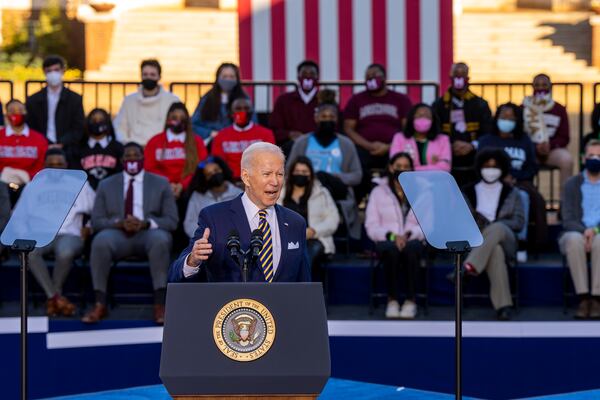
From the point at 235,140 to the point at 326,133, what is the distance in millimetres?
807

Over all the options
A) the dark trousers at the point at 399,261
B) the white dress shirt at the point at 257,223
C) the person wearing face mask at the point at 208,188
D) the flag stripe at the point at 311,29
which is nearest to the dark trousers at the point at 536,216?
the dark trousers at the point at 399,261

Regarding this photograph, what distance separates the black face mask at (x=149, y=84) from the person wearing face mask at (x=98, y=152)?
66 centimetres

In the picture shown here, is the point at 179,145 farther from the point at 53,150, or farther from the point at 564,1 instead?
the point at 564,1

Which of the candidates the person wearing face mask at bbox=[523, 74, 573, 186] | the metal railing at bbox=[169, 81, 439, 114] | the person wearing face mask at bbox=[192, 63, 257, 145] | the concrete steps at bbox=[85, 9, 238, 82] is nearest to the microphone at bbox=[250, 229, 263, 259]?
A: the person wearing face mask at bbox=[192, 63, 257, 145]

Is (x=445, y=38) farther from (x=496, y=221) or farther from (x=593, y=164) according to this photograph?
(x=496, y=221)

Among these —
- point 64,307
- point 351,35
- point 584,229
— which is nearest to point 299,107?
point 351,35

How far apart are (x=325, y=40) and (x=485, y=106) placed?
1.90 meters

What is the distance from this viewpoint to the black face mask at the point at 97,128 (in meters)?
11.7

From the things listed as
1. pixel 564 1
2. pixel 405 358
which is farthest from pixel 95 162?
pixel 564 1

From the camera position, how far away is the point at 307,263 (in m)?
6.41

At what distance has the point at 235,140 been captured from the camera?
38.3 ft

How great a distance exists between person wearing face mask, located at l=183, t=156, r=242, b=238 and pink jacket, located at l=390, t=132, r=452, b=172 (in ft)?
4.90

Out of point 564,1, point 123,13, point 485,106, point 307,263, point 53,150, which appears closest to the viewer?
point 307,263

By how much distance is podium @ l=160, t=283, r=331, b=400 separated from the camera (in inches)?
212
